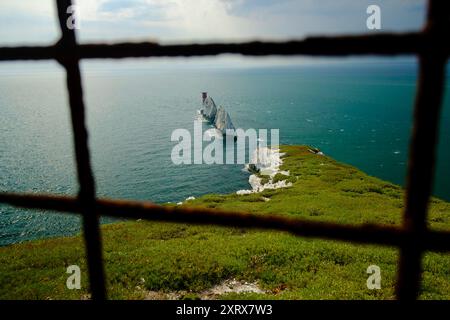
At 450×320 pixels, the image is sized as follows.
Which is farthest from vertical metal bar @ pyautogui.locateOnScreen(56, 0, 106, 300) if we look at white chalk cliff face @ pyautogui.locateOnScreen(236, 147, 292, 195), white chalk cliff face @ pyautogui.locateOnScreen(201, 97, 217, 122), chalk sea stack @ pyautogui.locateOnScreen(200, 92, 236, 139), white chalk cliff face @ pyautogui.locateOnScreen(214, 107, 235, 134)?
white chalk cliff face @ pyautogui.locateOnScreen(201, 97, 217, 122)

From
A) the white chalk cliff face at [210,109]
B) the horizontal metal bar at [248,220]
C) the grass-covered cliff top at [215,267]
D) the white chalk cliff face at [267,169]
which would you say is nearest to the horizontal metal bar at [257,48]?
the horizontal metal bar at [248,220]

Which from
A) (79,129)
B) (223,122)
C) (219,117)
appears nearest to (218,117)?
(219,117)

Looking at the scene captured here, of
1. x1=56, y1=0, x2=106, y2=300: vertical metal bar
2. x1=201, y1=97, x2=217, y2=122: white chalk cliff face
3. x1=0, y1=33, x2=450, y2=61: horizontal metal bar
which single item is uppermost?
x1=0, y1=33, x2=450, y2=61: horizontal metal bar

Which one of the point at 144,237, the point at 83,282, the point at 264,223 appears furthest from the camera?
the point at 144,237

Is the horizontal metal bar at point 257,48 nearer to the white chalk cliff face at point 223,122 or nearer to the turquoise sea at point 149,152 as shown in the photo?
the turquoise sea at point 149,152

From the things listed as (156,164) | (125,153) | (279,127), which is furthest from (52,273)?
(279,127)

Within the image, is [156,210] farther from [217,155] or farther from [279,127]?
[279,127]

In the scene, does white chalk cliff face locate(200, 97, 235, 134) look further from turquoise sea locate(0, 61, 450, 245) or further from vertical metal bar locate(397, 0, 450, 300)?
vertical metal bar locate(397, 0, 450, 300)
